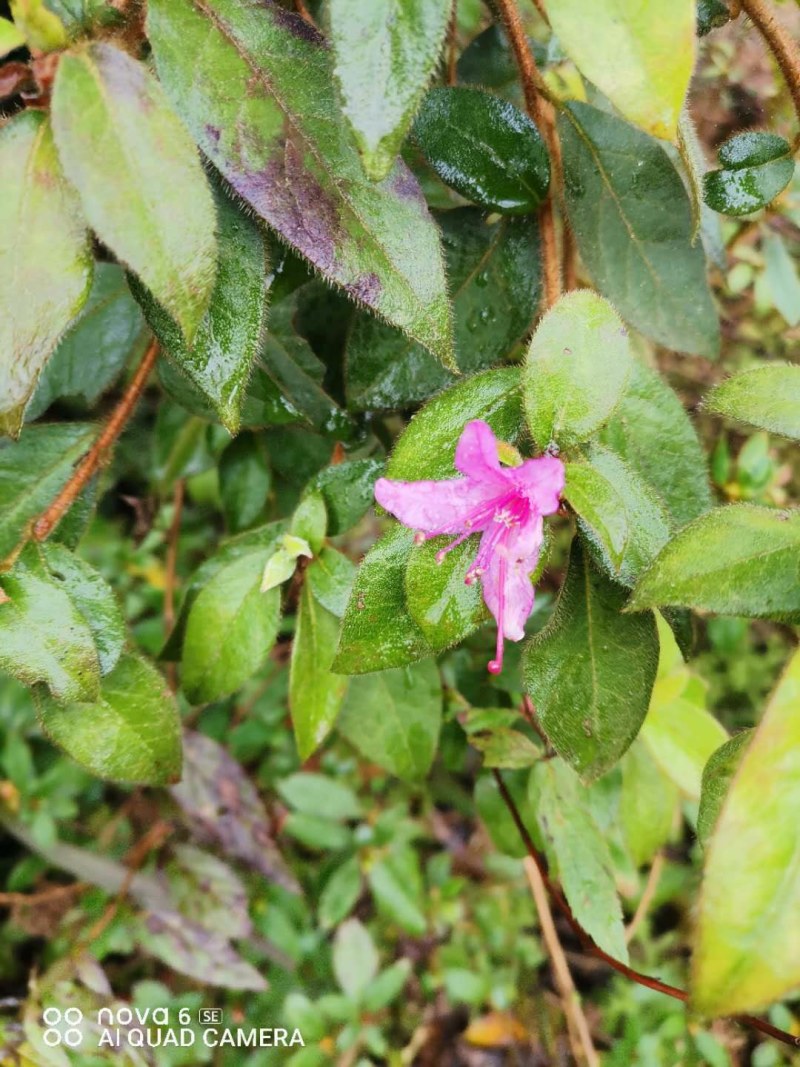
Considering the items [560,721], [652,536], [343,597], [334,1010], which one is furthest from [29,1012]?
[652,536]

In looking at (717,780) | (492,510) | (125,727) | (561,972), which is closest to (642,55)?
(492,510)

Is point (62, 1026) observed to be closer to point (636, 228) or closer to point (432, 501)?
point (432, 501)

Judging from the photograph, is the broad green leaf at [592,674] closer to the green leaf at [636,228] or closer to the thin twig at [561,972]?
the green leaf at [636,228]

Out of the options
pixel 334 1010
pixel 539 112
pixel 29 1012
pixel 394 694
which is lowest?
pixel 334 1010

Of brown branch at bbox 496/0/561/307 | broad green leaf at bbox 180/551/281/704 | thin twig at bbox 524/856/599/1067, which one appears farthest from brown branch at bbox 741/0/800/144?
thin twig at bbox 524/856/599/1067

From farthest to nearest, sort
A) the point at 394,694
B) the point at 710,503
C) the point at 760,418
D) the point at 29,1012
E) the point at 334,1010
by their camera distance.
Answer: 1. the point at 334,1010
2. the point at 29,1012
3. the point at 394,694
4. the point at 710,503
5. the point at 760,418

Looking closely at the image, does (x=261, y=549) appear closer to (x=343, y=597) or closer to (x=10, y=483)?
(x=343, y=597)

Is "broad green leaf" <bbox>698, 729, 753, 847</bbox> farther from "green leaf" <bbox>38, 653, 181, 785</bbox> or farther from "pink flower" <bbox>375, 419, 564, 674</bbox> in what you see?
"green leaf" <bbox>38, 653, 181, 785</bbox>
